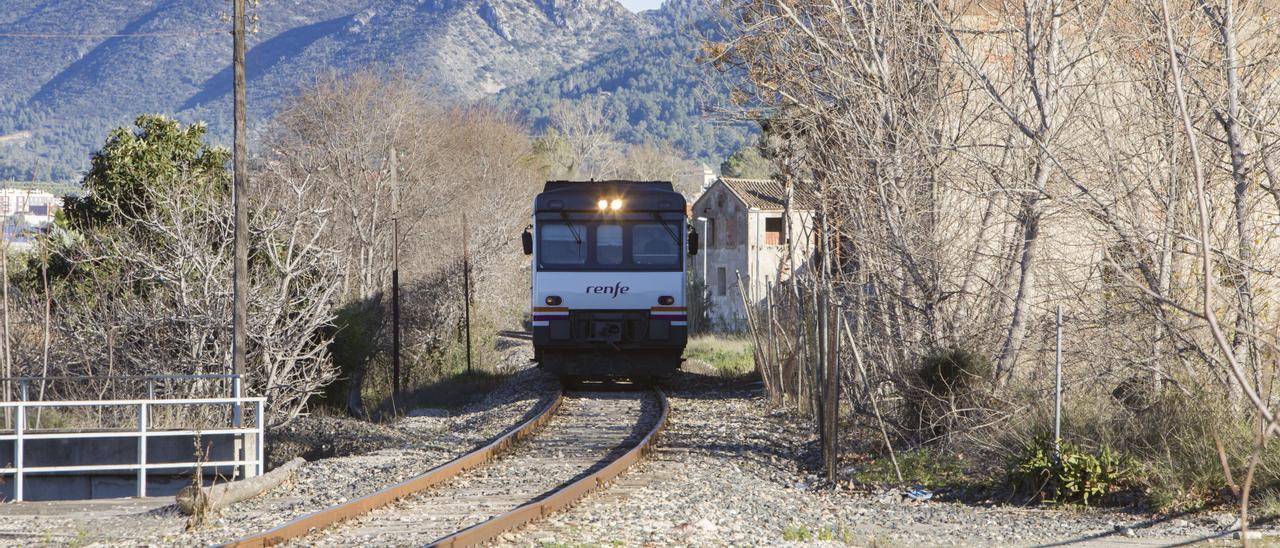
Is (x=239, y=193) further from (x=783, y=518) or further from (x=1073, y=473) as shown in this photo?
(x=1073, y=473)

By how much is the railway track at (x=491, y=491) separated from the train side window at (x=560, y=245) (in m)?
3.41

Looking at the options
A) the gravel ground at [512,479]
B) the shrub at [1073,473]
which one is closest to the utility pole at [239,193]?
the gravel ground at [512,479]

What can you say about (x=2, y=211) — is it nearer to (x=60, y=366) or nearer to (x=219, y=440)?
(x=60, y=366)

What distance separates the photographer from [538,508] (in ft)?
30.0

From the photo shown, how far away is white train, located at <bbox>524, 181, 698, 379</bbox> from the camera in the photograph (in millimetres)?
19875

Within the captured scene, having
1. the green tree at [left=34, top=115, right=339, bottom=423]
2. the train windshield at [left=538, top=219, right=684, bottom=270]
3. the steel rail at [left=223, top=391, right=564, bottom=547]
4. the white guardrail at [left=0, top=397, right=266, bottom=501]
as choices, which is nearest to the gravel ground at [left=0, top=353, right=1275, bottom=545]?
the steel rail at [left=223, top=391, right=564, bottom=547]

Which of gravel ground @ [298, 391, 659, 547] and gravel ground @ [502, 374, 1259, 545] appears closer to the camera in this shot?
gravel ground @ [502, 374, 1259, 545]

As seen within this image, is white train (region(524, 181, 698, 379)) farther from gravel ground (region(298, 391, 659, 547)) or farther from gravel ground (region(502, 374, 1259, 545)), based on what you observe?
gravel ground (region(502, 374, 1259, 545))

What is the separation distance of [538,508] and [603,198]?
1117cm

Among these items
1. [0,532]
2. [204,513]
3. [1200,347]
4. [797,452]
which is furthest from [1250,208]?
[0,532]

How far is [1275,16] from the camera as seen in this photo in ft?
35.2

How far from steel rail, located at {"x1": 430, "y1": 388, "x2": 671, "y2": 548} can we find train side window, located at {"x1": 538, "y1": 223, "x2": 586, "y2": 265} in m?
7.25

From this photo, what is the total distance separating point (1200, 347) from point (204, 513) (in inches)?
310

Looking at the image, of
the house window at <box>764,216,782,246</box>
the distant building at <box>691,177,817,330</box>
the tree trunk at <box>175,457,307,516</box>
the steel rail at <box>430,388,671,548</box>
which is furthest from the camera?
the house window at <box>764,216,782,246</box>
